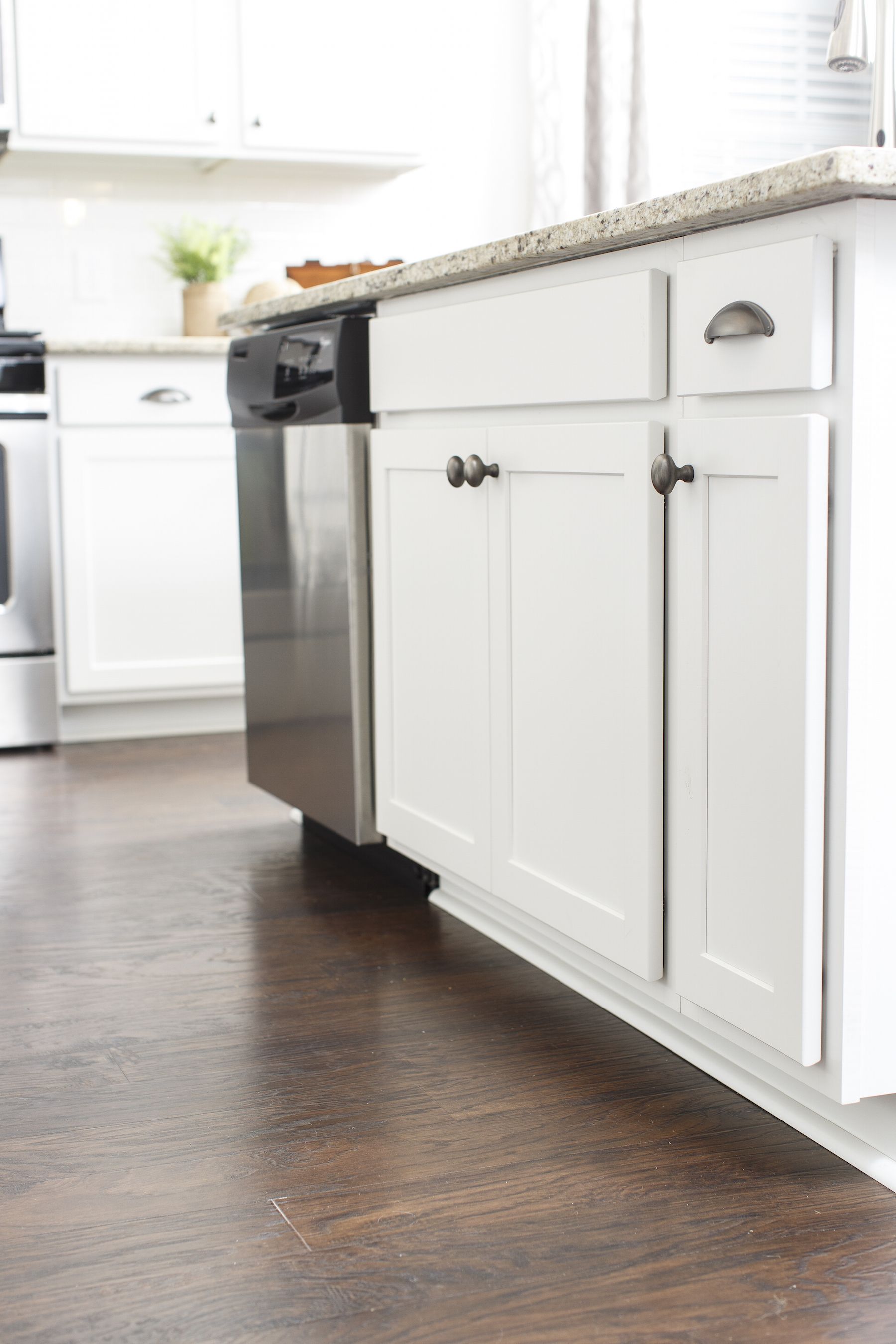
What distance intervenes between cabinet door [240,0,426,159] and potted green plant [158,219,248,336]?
0.27 meters

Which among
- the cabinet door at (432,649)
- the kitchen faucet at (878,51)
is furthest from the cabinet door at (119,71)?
the kitchen faucet at (878,51)

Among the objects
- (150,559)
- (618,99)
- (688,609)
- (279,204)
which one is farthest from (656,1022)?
(279,204)

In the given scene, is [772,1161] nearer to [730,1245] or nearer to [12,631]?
[730,1245]

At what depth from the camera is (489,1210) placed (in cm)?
120

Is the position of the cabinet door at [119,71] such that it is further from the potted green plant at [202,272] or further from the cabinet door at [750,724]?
the cabinet door at [750,724]

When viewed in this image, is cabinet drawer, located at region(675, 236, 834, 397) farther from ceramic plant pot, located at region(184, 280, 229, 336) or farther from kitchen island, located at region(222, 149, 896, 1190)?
ceramic plant pot, located at region(184, 280, 229, 336)

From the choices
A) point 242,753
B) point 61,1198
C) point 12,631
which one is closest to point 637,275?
point 61,1198

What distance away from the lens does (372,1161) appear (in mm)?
1294

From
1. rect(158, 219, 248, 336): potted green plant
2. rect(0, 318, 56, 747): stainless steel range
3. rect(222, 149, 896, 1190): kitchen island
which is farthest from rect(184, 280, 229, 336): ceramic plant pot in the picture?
rect(222, 149, 896, 1190): kitchen island

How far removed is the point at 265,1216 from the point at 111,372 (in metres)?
2.45

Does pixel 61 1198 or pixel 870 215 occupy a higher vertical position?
pixel 870 215

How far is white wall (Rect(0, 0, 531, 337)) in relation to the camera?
3.78 meters

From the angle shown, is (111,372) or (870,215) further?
(111,372)

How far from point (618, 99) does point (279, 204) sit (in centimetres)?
101
